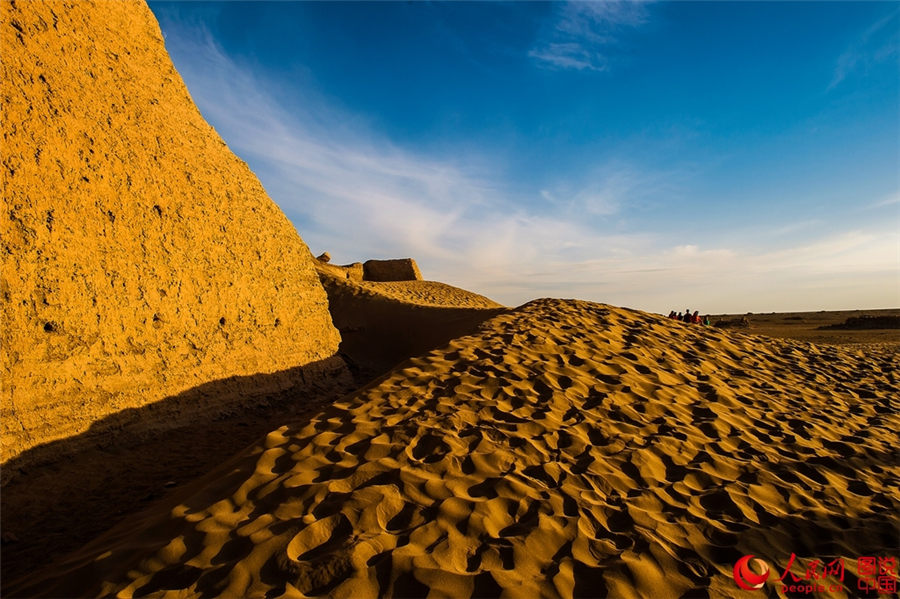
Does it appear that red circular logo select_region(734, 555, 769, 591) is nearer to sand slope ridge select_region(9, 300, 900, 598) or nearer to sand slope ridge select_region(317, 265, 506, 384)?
sand slope ridge select_region(9, 300, 900, 598)

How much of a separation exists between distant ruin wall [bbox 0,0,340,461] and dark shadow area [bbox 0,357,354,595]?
169mm

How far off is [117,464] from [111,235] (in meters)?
2.32

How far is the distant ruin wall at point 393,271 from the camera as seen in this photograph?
83.8ft

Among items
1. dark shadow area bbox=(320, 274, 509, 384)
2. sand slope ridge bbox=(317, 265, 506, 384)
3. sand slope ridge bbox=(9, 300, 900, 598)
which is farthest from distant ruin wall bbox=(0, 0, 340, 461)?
dark shadow area bbox=(320, 274, 509, 384)

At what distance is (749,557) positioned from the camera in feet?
8.05

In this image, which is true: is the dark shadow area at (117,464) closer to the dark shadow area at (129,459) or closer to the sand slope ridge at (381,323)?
the dark shadow area at (129,459)

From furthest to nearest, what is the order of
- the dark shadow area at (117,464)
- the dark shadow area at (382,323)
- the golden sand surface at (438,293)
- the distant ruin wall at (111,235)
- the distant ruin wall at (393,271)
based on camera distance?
1. the distant ruin wall at (393,271)
2. the golden sand surface at (438,293)
3. the dark shadow area at (382,323)
4. the distant ruin wall at (111,235)
5. the dark shadow area at (117,464)

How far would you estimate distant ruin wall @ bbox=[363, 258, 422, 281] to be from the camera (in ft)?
83.8

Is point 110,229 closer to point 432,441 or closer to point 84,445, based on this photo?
point 84,445

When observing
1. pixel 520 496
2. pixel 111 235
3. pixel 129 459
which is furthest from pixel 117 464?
pixel 520 496

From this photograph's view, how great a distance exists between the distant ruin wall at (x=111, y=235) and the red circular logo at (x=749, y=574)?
17.6ft

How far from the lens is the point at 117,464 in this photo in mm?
4094

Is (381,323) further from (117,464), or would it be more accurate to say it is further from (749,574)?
(749,574)

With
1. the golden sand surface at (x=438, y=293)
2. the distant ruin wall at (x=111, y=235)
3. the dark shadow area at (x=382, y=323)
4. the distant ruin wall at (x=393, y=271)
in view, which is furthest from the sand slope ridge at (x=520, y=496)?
the distant ruin wall at (x=393, y=271)
